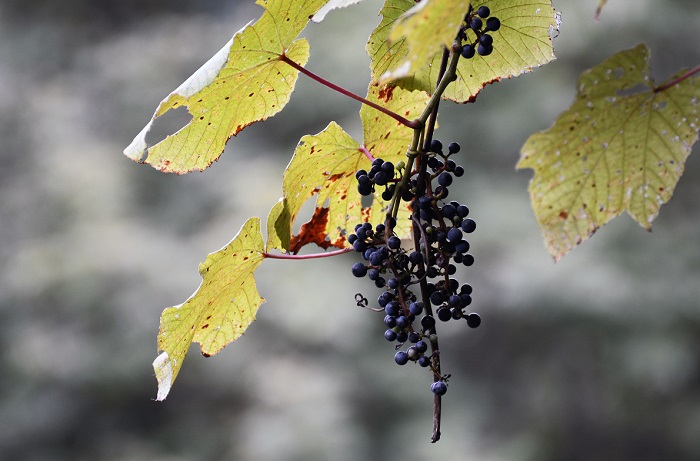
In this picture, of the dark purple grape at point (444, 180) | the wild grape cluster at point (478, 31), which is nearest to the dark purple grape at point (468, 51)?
the wild grape cluster at point (478, 31)

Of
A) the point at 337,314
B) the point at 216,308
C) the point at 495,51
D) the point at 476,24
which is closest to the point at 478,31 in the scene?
the point at 476,24

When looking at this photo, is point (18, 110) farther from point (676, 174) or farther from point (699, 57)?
point (676, 174)

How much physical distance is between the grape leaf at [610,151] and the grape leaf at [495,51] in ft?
0.21

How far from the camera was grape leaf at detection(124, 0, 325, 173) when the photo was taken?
2.45 feet

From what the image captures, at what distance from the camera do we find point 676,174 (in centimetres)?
85

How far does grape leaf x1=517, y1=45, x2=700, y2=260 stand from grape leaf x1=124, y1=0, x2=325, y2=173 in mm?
261

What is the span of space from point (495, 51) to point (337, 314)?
3.42 m

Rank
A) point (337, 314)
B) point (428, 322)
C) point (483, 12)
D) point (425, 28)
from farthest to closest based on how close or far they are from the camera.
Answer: point (337, 314)
point (483, 12)
point (428, 322)
point (425, 28)

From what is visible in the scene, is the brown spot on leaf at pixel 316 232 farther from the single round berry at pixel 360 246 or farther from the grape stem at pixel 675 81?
the grape stem at pixel 675 81

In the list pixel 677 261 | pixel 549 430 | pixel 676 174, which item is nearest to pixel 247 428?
pixel 549 430

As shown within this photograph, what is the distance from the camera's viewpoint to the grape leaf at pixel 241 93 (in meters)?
0.75

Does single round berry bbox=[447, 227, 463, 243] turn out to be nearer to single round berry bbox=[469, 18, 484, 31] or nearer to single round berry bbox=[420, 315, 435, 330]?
single round berry bbox=[420, 315, 435, 330]

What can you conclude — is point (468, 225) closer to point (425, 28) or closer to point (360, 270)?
point (360, 270)

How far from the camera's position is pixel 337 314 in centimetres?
418
